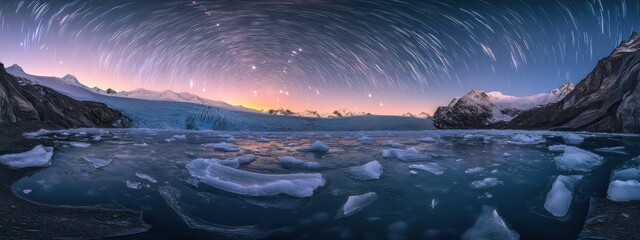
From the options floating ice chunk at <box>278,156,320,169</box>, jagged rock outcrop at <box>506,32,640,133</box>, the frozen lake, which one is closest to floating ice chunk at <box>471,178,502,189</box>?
the frozen lake

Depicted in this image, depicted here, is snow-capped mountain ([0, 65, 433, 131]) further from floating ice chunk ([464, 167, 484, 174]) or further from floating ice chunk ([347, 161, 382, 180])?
floating ice chunk ([464, 167, 484, 174])

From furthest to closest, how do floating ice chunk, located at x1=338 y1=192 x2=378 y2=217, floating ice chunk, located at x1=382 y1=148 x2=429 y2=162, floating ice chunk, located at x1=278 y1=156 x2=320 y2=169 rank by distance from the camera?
1. floating ice chunk, located at x1=382 y1=148 x2=429 y2=162
2. floating ice chunk, located at x1=278 y1=156 x2=320 y2=169
3. floating ice chunk, located at x1=338 y1=192 x2=378 y2=217

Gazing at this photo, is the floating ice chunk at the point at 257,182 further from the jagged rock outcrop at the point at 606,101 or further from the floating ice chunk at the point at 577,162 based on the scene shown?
the jagged rock outcrop at the point at 606,101

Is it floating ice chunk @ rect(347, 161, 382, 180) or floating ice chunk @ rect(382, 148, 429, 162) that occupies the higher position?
floating ice chunk @ rect(382, 148, 429, 162)

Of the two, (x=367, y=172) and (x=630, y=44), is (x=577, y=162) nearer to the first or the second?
(x=367, y=172)

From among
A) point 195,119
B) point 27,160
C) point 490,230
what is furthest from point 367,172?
point 195,119

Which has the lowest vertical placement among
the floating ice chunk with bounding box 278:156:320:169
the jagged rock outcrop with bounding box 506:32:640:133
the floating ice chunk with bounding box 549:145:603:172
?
the floating ice chunk with bounding box 278:156:320:169

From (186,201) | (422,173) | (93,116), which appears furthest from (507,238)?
(93,116)

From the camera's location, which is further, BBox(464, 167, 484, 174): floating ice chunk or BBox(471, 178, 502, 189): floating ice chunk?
BBox(464, 167, 484, 174): floating ice chunk
